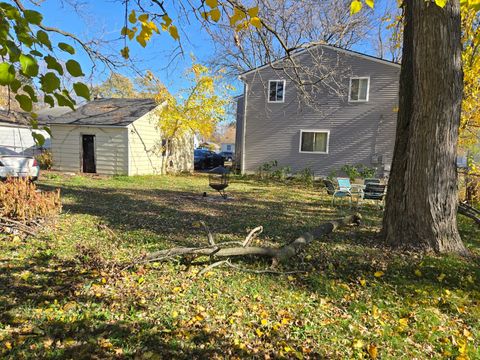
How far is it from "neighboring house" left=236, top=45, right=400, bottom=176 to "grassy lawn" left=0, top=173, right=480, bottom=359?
453 inches

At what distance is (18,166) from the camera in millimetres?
10625

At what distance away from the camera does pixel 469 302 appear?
3516 millimetres

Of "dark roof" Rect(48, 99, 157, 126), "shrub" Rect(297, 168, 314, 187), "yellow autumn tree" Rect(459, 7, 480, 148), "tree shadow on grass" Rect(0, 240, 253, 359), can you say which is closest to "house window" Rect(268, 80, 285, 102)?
"shrub" Rect(297, 168, 314, 187)

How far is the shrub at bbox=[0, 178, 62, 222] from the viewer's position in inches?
206

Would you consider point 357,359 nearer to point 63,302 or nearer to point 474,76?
point 63,302

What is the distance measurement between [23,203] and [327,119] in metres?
15.3

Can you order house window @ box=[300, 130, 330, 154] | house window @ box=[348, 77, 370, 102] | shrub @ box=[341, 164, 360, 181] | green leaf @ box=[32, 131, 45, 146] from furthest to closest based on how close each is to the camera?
1. house window @ box=[300, 130, 330, 154]
2. house window @ box=[348, 77, 370, 102]
3. shrub @ box=[341, 164, 360, 181]
4. green leaf @ box=[32, 131, 45, 146]

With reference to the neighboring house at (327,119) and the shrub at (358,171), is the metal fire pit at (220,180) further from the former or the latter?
the shrub at (358,171)

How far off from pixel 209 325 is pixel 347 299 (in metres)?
1.67

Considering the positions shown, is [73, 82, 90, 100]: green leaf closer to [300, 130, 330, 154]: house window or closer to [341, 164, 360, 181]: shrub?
[341, 164, 360, 181]: shrub

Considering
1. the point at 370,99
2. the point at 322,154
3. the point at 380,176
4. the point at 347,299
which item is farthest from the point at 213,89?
the point at 347,299

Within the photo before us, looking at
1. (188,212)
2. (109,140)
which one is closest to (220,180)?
(188,212)

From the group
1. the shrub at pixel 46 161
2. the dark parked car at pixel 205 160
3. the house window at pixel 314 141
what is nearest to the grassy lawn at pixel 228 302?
the house window at pixel 314 141

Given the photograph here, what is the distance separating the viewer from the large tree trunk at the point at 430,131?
439cm
